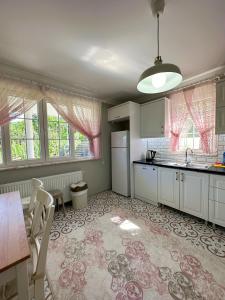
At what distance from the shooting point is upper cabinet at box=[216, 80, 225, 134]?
2107 millimetres

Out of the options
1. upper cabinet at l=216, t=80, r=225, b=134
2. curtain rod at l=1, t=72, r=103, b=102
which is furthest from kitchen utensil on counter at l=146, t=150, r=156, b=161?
curtain rod at l=1, t=72, r=103, b=102

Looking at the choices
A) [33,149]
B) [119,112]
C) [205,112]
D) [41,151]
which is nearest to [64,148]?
[41,151]

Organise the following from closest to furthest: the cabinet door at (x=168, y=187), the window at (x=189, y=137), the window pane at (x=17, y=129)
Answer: the window pane at (x=17, y=129) → the cabinet door at (x=168, y=187) → the window at (x=189, y=137)

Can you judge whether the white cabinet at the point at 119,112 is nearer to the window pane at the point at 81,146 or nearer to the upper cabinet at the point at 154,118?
the upper cabinet at the point at 154,118

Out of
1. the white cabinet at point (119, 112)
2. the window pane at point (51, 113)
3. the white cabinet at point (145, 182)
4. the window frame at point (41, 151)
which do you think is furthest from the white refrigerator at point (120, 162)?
the window pane at point (51, 113)

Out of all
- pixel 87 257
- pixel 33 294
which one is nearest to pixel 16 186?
pixel 87 257

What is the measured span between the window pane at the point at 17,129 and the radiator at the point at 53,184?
765 mm

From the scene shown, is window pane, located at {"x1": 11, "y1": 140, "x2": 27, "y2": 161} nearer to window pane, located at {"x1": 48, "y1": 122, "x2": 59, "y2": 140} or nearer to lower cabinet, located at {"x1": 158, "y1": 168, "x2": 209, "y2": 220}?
window pane, located at {"x1": 48, "y1": 122, "x2": 59, "y2": 140}

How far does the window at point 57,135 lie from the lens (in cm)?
277

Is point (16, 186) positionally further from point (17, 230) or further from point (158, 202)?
point (158, 202)

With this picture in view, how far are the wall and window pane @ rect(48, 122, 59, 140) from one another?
57cm

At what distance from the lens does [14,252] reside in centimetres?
76

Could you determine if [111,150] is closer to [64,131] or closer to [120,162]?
[120,162]

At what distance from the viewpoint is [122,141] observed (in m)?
3.24
